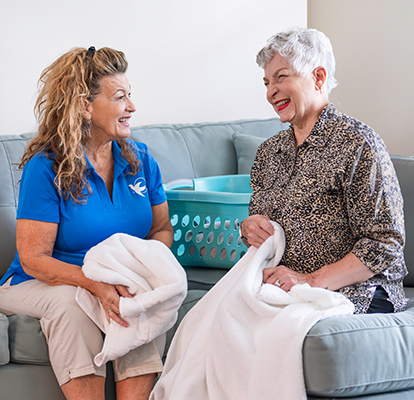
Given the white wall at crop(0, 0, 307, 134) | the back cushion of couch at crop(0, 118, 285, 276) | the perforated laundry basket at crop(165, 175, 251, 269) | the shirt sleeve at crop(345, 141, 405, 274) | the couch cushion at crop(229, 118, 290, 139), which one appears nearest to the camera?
the shirt sleeve at crop(345, 141, 405, 274)

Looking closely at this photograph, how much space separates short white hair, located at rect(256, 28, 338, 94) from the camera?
146cm

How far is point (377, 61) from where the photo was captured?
2.95m

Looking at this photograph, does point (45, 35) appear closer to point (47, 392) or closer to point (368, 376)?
point (47, 392)

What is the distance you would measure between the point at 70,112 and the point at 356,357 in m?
1.14

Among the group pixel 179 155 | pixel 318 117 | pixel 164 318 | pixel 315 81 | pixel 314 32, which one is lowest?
pixel 164 318

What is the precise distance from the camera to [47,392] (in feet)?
4.79

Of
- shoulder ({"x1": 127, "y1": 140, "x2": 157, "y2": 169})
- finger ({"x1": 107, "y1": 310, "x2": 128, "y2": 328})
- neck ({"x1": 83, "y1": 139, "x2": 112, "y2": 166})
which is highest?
neck ({"x1": 83, "y1": 139, "x2": 112, "y2": 166})

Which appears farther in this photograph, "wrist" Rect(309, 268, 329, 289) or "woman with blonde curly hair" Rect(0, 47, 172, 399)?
"woman with blonde curly hair" Rect(0, 47, 172, 399)

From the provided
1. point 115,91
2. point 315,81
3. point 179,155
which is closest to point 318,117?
point 315,81

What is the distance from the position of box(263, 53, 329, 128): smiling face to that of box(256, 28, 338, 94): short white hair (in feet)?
0.05

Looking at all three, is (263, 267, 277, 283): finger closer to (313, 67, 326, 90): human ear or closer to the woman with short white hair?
the woman with short white hair

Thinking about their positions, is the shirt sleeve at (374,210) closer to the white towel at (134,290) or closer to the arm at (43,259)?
the white towel at (134,290)

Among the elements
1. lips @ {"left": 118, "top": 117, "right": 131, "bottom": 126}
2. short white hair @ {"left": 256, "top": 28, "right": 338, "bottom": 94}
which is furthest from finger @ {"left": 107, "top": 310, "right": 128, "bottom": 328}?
short white hair @ {"left": 256, "top": 28, "right": 338, "bottom": 94}

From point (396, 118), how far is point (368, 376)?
2.07 meters
